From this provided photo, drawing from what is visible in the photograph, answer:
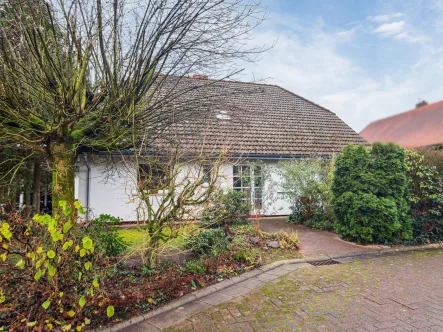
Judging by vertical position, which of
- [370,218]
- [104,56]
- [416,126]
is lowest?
[370,218]

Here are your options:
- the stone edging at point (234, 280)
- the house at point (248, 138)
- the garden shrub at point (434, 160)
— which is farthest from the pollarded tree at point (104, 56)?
the garden shrub at point (434, 160)

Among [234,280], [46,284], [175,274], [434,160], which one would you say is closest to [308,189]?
[434,160]

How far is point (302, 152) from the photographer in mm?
12289

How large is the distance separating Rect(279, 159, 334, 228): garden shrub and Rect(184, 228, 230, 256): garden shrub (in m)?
4.75

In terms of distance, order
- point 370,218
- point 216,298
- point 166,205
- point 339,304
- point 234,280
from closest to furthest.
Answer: point 339,304
point 216,298
point 166,205
point 234,280
point 370,218

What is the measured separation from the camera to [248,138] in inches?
483

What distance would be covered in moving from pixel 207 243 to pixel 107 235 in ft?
6.68

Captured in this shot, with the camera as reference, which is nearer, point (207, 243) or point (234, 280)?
point (234, 280)

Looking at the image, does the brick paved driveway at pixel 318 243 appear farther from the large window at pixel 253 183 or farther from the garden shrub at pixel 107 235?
the garden shrub at pixel 107 235

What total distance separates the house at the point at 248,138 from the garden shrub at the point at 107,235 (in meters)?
1.97

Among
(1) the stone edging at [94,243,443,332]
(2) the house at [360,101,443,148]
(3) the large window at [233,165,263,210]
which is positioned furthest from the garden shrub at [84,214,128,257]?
(2) the house at [360,101,443,148]

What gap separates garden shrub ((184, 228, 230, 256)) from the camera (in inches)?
233

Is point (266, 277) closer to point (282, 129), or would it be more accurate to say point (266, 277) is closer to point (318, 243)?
point (318, 243)

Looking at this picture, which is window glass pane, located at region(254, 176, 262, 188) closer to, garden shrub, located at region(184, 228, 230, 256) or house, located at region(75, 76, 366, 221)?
house, located at region(75, 76, 366, 221)
